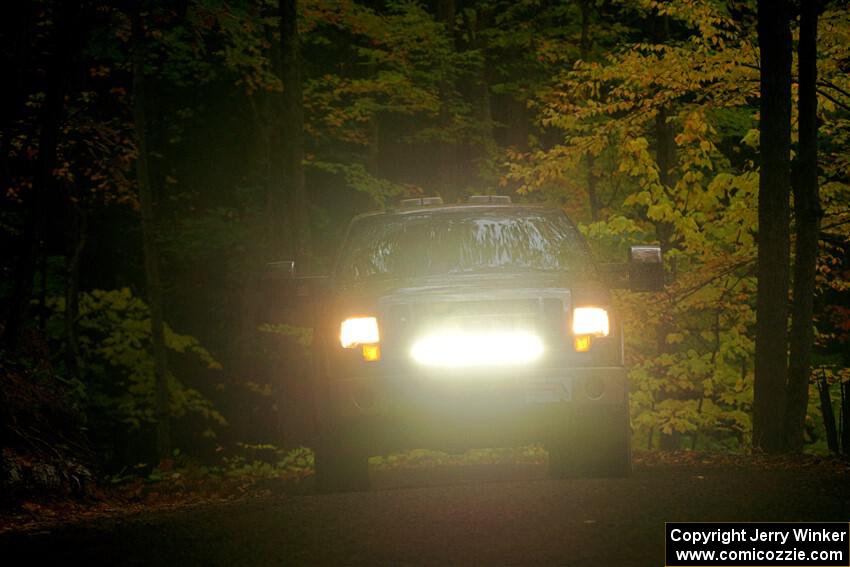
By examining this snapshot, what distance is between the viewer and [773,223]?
44.2 feet

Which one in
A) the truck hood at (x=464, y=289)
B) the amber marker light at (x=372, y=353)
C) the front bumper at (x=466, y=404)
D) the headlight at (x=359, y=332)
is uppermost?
the truck hood at (x=464, y=289)

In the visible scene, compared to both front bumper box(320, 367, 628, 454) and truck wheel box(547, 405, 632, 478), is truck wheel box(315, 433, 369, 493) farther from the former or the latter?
truck wheel box(547, 405, 632, 478)

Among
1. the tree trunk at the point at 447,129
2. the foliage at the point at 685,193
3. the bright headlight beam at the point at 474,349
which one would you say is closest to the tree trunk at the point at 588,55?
the foliage at the point at 685,193

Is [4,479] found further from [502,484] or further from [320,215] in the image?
[320,215]

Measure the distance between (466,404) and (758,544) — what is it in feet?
7.59

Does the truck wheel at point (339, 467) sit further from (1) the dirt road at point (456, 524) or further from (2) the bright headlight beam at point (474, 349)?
(2) the bright headlight beam at point (474, 349)

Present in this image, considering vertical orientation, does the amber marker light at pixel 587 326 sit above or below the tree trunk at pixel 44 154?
below

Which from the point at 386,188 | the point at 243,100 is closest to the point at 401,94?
the point at 386,188

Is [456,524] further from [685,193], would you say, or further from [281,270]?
[685,193]

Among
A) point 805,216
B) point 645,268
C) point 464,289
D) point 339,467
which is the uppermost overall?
point 805,216

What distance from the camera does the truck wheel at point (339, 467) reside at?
27.7 feet

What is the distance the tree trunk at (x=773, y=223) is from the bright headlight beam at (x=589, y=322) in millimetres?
5844

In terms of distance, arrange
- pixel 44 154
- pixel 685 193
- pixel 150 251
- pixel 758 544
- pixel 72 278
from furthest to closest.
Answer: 1. pixel 72 278
2. pixel 150 251
3. pixel 685 193
4. pixel 44 154
5. pixel 758 544

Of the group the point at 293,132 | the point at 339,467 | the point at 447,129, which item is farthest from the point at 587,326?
the point at 447,129
